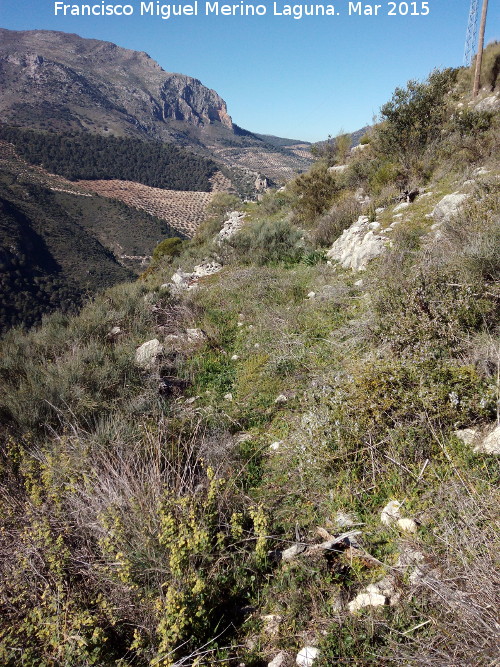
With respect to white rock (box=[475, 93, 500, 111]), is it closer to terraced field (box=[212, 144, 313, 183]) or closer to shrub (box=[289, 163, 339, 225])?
shrub (box=[289, 163, 339, 225])

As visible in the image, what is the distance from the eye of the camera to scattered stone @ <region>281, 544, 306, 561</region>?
7.09ft

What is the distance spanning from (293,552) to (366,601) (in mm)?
510

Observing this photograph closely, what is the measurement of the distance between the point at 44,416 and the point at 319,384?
2751mm

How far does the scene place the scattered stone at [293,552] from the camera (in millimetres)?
2162

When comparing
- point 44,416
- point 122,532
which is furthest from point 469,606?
point 44,416

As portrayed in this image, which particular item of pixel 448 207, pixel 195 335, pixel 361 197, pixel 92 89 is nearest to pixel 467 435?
pixel 195 335

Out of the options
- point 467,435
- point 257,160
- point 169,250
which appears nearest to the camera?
point 467,435

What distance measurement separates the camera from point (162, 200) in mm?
59656

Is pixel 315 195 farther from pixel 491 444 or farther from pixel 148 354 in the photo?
pixel 491 444

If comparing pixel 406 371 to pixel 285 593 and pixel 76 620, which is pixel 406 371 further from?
pixel 76 620

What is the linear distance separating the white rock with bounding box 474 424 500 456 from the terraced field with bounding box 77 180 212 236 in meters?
49.5

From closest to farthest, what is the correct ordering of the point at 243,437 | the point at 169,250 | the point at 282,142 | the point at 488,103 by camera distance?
the point at 243,437 → the point at 488,103 → the point at 169,250 → the point at 282,142

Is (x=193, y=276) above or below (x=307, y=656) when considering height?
above

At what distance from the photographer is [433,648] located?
1352 mm
